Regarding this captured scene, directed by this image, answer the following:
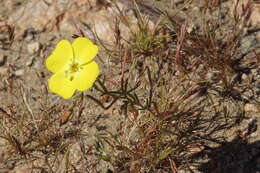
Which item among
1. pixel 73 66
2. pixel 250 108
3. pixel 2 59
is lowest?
pixel 250 108

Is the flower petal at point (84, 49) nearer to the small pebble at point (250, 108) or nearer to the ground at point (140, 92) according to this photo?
the ground at point (140, 92)

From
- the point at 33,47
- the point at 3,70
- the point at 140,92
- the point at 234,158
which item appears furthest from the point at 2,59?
the point at 234,158

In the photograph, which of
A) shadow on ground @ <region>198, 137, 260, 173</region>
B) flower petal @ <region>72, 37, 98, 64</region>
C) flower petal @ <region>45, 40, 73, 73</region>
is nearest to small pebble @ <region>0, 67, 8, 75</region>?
flower petal @ <region>45, 40, 73, 73</region>

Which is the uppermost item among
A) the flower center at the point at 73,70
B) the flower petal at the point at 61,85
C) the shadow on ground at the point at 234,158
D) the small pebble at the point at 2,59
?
the small pebble at the point at 2,59

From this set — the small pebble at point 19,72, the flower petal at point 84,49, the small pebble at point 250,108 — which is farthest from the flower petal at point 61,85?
the small pebble at point 250,108

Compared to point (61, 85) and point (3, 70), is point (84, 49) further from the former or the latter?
point (3, 70)

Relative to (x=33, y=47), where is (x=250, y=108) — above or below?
below

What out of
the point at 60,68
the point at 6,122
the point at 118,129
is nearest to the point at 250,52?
the point at 118,129
